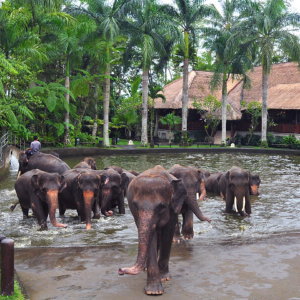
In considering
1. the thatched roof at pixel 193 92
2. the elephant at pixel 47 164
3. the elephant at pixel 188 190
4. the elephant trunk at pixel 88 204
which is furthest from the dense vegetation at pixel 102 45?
the elephant at pixel 188 190

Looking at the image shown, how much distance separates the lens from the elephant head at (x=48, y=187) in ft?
33.0

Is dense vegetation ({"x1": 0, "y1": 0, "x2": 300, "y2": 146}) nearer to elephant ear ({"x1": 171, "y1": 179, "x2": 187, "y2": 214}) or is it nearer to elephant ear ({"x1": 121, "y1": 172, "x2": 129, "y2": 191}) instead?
elephant ear ({"x1": 121, "y1": 172, "x2": 129, "y2": 191})

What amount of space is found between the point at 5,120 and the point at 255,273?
2031cm

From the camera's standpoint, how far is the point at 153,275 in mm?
6426

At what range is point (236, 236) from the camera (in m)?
10.3

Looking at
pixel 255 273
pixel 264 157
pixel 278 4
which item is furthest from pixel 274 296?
pixel 278 4

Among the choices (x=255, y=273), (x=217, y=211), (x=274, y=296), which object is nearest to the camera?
(x=274, y=296)

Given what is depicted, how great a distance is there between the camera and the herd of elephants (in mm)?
6227

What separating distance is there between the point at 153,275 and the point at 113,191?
579 centimetres

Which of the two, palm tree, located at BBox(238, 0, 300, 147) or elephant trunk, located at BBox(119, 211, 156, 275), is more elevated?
palm tree, located at BBox(238, 0, 300, 147)

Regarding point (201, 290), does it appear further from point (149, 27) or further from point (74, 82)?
point (149, 27)

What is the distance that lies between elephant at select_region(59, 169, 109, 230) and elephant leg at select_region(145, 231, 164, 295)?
13.6ft

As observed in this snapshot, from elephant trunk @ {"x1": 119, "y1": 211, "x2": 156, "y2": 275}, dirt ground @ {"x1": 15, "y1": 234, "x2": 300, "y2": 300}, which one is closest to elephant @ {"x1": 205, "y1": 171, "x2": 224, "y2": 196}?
dirt ground @ {"x1": 15, "y1": 234, "x2": 300, "y2": 300}

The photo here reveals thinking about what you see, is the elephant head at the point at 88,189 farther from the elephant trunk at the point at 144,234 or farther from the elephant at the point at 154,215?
the elephant trunk at the point at 144,234
